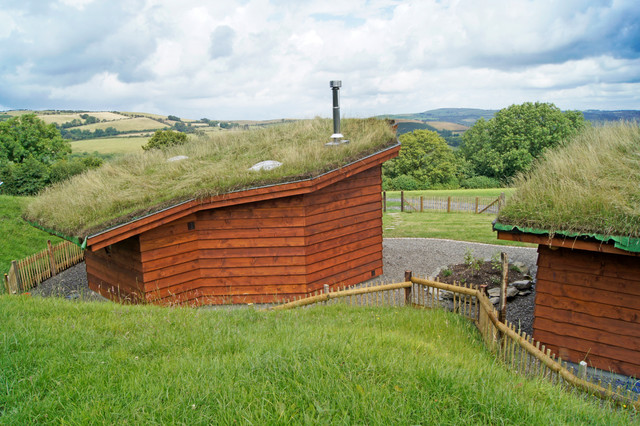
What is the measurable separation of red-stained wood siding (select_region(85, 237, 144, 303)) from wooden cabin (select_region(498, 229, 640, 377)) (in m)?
8.23

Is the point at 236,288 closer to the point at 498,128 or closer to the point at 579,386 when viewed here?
the point at 579,386

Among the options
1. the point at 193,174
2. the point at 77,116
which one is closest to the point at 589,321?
the point at 193,174

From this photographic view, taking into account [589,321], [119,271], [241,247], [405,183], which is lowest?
[405,183]

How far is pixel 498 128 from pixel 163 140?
135ft

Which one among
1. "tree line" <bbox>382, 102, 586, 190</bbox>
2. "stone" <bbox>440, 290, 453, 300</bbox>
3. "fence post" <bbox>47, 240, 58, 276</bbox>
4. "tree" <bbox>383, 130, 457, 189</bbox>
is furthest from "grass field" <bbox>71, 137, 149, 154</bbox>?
"stone" <bbox>440, 290, 453, 300</bbox>

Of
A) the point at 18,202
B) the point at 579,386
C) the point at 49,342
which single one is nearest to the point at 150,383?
the point at 49,342

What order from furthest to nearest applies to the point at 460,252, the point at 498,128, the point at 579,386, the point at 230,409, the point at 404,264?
1. the point at 498,128
2. the point at 460,252
3. the point at 404,264
4. the point at 579,386
5. the point at 230,409

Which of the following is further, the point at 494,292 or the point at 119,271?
the point at 119,271

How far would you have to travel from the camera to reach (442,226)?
22922mm

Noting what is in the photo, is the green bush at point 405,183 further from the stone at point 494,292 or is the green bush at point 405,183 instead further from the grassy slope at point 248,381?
the grassy slope at point 248,381

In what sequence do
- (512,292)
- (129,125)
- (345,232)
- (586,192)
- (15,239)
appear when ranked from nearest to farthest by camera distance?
(586,192), (512,292), (345,232), (15,239), (129,125)

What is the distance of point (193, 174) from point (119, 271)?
10.5ft

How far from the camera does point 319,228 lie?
10984mm

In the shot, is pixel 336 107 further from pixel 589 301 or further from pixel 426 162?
pixel 426 162
